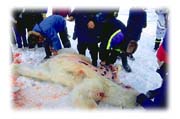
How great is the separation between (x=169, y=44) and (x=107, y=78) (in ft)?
1.52

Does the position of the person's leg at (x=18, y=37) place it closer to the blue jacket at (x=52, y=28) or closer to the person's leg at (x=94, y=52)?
the blue jacket at (x=52, y=28)

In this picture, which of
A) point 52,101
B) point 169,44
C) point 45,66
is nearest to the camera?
point 169,44

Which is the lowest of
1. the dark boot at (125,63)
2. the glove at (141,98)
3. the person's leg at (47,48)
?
the glove at (141,98)

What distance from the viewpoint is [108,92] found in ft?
7.43

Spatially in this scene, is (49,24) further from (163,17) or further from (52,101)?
(163,17)

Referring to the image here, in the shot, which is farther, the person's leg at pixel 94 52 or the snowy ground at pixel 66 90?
the person's leg at pixel 94 52

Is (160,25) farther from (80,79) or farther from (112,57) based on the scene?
(80,79)

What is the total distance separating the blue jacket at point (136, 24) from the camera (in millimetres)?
2303

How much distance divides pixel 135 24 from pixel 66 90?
0.57 metres

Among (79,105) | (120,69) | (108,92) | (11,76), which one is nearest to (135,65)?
(120,69)

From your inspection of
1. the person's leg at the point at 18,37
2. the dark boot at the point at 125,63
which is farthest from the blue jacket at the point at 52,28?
the dark boot at the point at 125,63

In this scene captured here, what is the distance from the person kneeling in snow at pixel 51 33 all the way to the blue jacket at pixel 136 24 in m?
0.38

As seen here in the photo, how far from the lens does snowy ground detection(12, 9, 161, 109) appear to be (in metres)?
2.22

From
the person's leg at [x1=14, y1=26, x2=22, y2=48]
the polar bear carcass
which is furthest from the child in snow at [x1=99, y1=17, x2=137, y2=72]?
the person's leg at [x1=14, y1=26, x2=22, y2=48]
